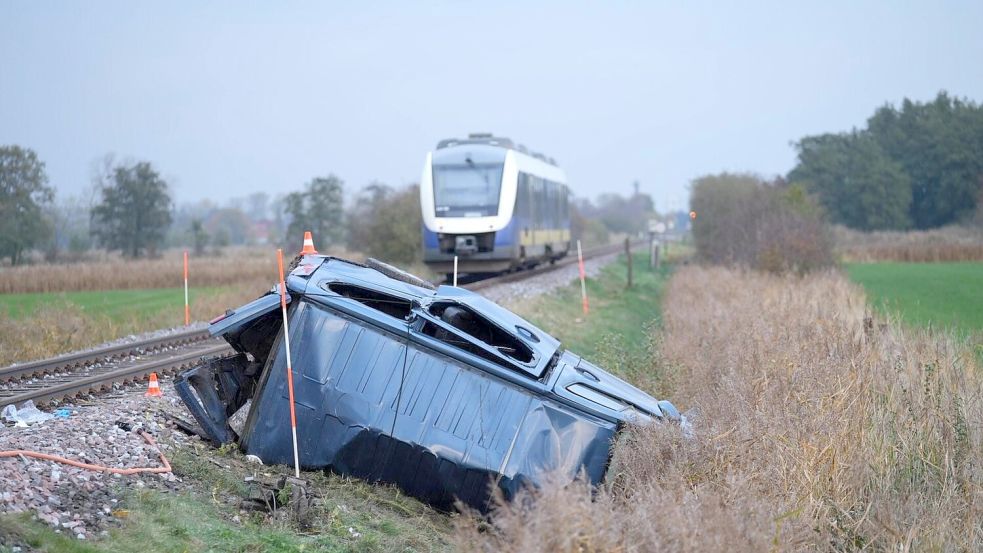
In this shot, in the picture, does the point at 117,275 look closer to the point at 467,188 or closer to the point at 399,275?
the point at 467,188

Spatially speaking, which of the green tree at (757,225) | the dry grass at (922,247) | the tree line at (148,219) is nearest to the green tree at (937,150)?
the dry grass at (922,247)

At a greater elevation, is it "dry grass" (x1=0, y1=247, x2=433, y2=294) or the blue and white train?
the blue and white train

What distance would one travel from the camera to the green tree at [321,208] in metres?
63.8

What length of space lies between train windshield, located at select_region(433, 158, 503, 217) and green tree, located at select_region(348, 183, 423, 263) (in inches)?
487

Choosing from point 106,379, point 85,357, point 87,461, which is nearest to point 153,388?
point 106,379

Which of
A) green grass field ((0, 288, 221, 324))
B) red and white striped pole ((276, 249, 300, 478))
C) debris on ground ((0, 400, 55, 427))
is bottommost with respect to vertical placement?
green grass field ((0, 288, 221, 324))

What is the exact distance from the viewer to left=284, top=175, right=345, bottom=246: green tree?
209 feet

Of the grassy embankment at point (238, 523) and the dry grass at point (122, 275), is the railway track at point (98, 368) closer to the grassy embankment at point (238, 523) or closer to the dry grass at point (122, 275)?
the grassy embankment at point (238, 523)

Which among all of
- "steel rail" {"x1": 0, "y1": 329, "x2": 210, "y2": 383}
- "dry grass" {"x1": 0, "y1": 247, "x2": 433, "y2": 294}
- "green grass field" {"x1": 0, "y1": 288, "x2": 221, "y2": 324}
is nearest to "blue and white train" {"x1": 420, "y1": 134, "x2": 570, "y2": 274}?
"dry grass" {"x1": 0, "y1": 247, "x2": 433, "y2": 294}

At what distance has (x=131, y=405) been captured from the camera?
29.4 ft

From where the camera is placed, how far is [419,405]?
24.5 ft

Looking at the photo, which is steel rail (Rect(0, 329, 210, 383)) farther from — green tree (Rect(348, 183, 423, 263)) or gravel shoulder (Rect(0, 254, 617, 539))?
green tree (Rect(348, 183, 423, 263))

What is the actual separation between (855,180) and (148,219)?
46750 millimetres

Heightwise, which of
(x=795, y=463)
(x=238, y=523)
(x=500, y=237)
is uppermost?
(x=500, y=237)
